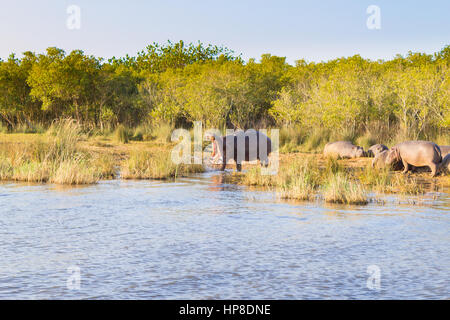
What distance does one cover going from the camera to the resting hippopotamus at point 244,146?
14.3 m

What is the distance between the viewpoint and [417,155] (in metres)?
13.5

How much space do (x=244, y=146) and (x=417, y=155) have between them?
13.6ft

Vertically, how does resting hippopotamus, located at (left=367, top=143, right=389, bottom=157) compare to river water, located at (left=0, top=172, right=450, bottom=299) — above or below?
above

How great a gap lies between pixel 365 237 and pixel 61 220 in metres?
4.14

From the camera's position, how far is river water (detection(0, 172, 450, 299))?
4996 mm

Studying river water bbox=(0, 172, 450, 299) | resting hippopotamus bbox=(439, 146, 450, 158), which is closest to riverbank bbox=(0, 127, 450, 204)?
river water bbox=(0, 172, 450, 299)

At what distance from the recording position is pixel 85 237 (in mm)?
6961

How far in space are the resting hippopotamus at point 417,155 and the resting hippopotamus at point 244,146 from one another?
10.2ft

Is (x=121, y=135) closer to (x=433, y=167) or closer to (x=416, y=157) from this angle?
(x=416, y=157)

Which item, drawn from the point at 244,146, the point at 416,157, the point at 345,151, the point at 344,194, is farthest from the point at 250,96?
the point at 344,194

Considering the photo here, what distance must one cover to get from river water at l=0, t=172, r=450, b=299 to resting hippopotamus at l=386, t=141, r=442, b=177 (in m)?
3.12

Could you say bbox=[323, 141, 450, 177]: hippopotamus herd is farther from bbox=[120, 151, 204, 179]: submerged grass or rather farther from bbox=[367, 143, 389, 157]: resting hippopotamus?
bbox=[120, 151, 204, 179]: submerged grass
